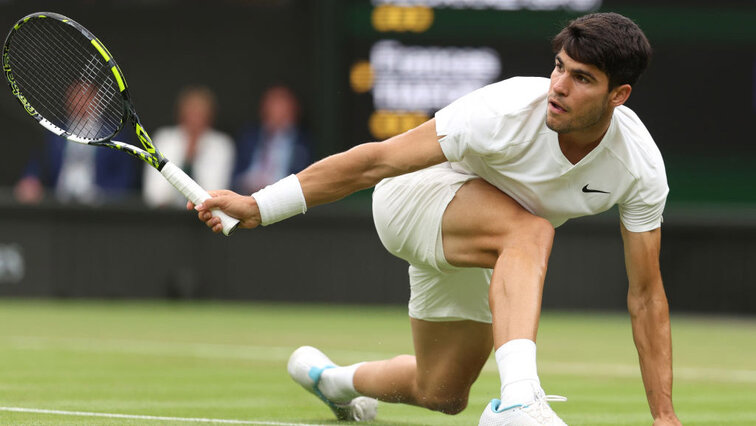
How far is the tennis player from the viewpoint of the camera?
16.1 ft

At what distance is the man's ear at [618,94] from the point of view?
502 centimetres

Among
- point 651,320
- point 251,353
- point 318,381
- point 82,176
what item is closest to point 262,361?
point 251,353

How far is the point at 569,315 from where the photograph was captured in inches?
530

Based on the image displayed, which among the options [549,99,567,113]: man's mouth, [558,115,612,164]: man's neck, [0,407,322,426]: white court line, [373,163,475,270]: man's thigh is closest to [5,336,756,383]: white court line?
[0,407,322,426]: white court line

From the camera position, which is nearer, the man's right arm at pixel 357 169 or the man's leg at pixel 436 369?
the man's right arm at pixel 357 169

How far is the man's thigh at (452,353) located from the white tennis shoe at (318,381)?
34 cm

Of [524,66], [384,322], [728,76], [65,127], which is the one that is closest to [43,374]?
[65,127]

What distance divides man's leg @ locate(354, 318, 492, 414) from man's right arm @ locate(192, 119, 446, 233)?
94cm

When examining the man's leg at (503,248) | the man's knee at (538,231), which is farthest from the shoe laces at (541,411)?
the man's knee at (538,231)

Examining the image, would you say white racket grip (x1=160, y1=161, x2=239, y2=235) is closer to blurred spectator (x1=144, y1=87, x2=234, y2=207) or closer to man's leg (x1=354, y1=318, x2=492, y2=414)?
man's leg (x1=354, y1=318, x2=492, y2=414)

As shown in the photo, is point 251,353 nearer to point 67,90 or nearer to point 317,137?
point 67,90

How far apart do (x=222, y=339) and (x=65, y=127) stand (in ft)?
12.3

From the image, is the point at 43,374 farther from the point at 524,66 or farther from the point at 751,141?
the point at 751,141

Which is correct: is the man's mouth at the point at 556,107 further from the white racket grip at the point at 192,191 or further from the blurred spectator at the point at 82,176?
the blurred spectator at the point at 82,176
